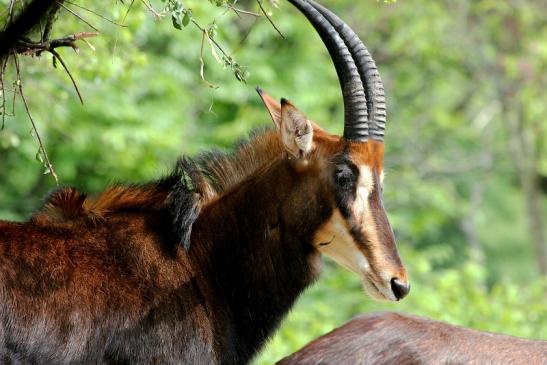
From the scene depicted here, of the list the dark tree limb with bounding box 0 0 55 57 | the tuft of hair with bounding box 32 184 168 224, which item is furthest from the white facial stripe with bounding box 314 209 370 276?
the dark tree limb with bounding box 0 0 55 57

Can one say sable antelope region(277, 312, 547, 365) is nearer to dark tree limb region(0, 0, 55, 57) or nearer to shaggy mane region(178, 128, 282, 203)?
shaggy mane region(178, 128, 282, 203)

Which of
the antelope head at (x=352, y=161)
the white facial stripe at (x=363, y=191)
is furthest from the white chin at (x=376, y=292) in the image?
the white facial stripe at (x=363, y=191)

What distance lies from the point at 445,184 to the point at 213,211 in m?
15.7

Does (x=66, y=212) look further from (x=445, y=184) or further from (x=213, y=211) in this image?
(x=445, y=184)

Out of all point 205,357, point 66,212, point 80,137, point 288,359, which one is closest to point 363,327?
point 288,359

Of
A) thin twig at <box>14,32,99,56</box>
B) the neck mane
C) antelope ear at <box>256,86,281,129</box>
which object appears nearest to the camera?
thin twig at <box>14,32,99,56</box>

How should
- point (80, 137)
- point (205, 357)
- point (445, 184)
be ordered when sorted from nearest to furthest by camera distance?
point (205, 357)
point (80, 137)
point (445, 184)

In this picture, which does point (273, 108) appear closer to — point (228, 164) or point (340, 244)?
point (228, 164)

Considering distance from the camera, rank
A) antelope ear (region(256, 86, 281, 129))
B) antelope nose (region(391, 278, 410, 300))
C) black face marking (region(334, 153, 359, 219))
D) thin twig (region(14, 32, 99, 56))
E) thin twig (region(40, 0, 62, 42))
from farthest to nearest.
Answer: antelope ear (region(256, 86, 281, 129))
black face marking (region(334, 153, 359, 219))
antelope nose (region(391, 278, 410, 300))
thin twig (region(14, 32, 99, 56))
thin twig (region(40, 0, 62, 42))

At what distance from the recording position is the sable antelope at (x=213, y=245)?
5.29 m

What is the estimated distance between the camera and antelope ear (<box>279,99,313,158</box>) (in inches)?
232

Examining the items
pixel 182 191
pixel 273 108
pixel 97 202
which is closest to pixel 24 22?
pixel 97 202

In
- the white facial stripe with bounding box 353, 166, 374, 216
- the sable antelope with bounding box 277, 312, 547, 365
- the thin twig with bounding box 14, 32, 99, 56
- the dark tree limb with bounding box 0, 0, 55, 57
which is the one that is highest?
the thin twig with bounding box 14, 32, 99, 56

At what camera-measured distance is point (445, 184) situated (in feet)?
69.8
